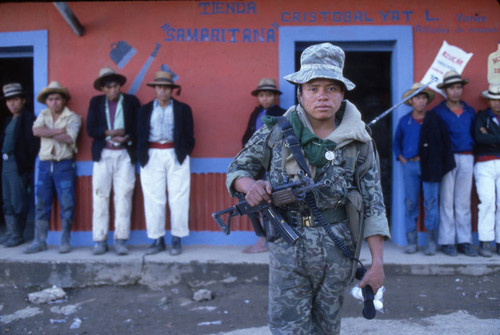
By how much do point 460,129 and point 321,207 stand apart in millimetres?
3832

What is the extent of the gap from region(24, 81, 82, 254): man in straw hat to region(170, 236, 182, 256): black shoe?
131 cm

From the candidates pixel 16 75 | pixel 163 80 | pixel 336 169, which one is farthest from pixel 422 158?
pixel 16 75

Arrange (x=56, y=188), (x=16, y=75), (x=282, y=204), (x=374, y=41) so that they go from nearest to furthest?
(x=282, y=204), (x=56, y=188), (x=374, y=41), (x=16, y=75)

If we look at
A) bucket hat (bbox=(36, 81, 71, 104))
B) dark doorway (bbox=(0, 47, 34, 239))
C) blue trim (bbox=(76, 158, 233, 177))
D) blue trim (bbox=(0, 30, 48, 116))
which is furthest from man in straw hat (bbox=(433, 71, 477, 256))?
dark doorway (bbox=(0, 47, 34, 239))

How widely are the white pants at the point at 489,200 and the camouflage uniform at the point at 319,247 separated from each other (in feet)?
11.7

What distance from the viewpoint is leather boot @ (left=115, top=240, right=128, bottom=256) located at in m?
5.23

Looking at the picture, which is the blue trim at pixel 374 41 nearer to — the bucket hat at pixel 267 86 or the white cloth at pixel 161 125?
the bucket hat at pixel 267 86

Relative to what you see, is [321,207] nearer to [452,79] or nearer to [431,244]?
[431,244]

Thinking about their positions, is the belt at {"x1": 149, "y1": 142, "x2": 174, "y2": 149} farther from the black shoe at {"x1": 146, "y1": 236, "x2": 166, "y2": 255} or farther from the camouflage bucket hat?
the camouflage bucket hat

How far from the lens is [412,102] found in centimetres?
543

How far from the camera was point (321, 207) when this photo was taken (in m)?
2.24

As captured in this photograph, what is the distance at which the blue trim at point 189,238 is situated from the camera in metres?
5.70

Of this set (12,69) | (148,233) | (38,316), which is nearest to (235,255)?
(148,233)

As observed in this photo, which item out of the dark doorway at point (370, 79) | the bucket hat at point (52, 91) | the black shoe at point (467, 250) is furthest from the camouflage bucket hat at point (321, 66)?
the dark doorway at point (370, 79)
